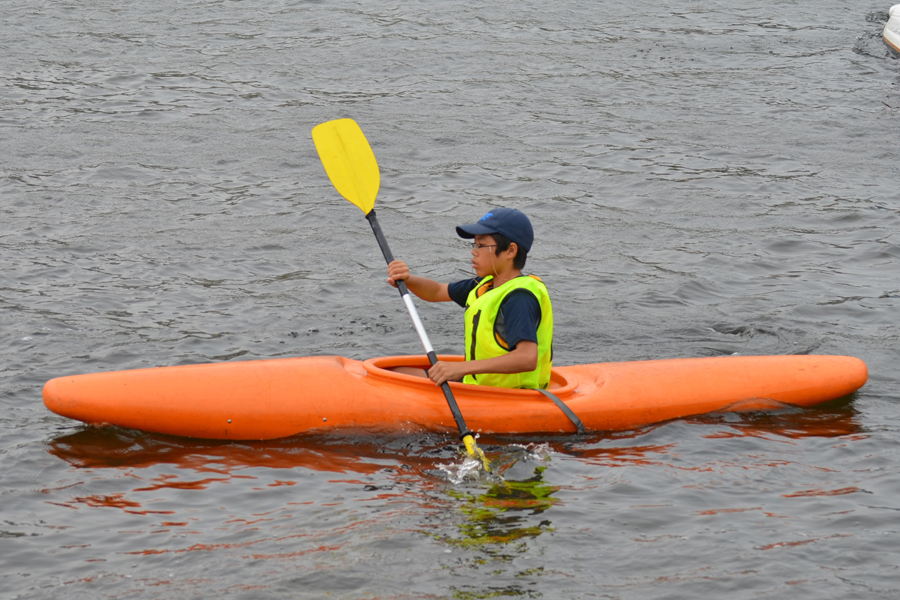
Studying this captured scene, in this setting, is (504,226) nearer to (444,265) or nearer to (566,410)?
(566,410)

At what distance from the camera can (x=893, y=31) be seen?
1245cm

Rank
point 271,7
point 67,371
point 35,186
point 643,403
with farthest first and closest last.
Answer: point 271,7 → point 35,186 → point 67,371 → point 643,403

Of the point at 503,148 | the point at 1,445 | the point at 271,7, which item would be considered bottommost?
the point at 1,445

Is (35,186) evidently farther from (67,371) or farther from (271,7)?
(271,7)

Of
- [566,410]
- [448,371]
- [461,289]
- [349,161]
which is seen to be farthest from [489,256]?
[349,161]

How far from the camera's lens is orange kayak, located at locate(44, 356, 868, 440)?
4359 millimetres

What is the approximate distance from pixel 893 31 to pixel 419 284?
10.0 metres

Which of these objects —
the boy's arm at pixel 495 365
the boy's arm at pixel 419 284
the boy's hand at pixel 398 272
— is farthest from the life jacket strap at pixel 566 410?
the boy's hand at pixel 398 272

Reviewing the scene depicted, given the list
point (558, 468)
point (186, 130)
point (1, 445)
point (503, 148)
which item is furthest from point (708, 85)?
point (1, 445)

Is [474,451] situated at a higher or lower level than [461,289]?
lower

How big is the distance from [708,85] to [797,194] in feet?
10.7

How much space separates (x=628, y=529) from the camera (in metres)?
3.78

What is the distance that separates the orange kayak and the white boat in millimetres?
9267

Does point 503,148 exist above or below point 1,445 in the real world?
above
